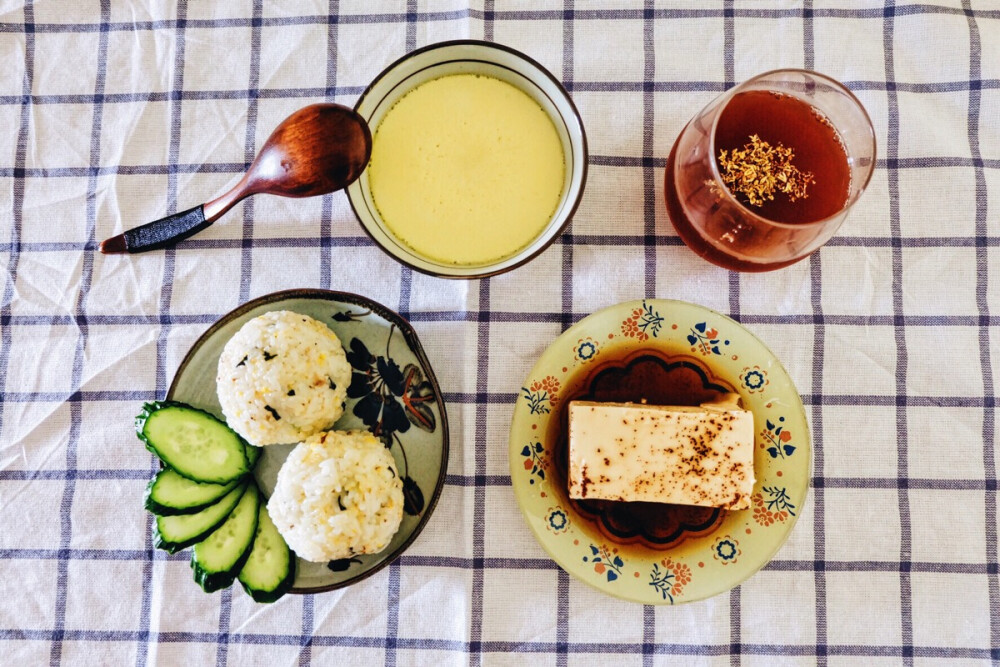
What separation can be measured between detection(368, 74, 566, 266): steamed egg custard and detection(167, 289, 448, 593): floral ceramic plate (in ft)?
0.52

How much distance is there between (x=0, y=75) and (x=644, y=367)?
1.25 metres

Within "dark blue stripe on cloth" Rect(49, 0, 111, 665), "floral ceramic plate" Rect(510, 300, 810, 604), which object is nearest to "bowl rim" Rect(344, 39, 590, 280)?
"floral ceramic plate" Rect(510, 300, 810, 604)

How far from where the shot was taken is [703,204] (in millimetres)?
1035

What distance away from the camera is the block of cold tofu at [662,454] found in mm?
1076

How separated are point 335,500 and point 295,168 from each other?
51 cm

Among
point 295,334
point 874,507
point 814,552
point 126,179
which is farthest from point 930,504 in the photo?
point 126,179

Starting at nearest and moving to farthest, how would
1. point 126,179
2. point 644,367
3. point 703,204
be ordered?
point 703,204 → point 644,367 → point 126,179

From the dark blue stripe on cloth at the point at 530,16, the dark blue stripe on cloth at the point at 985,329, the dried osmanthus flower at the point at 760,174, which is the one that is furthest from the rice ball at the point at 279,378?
the dark blue stripe on cloth at the point at 985,329

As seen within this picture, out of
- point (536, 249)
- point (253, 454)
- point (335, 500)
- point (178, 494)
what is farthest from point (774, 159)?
point (178, 494)

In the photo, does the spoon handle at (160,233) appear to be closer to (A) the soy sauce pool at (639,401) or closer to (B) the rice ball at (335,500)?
(B) the rice ball at (335,500)

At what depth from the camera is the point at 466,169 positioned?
41.1 inches

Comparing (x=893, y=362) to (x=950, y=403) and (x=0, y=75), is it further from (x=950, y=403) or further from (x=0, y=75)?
(x=0, y=75)

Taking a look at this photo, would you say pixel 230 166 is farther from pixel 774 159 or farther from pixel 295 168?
pixel 774 159

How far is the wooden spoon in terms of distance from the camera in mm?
1039
